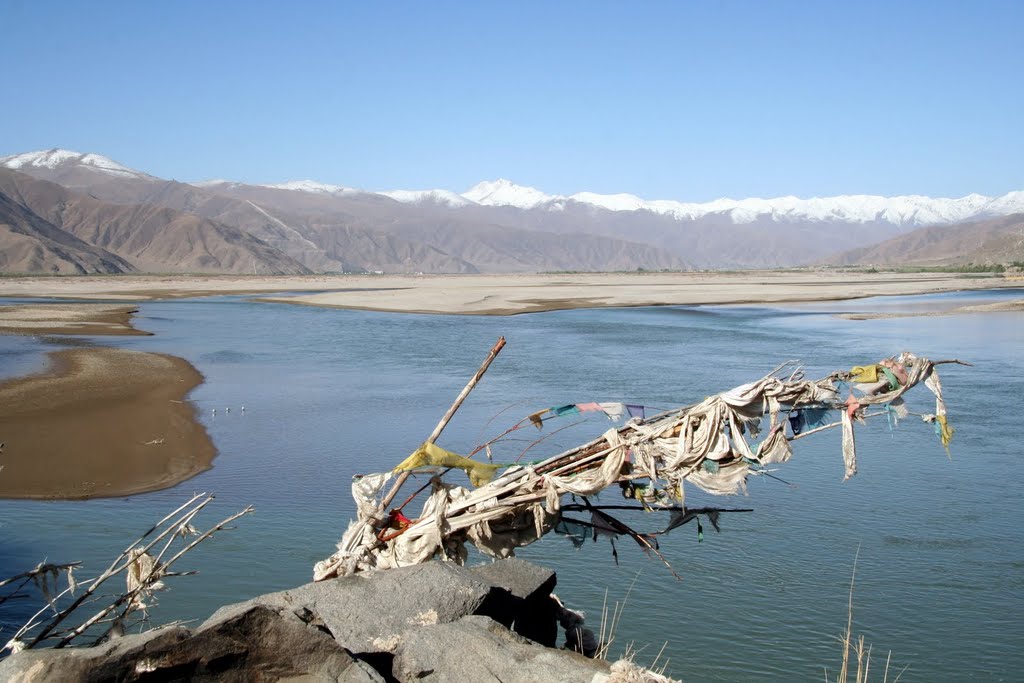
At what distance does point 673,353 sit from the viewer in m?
27.4

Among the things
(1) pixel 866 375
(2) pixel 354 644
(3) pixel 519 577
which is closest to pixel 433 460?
(3) pixel 519 577

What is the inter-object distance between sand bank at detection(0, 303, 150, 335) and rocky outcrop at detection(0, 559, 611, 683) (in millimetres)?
29733

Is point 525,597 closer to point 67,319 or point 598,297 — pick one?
point 67,319

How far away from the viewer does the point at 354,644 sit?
5.16m

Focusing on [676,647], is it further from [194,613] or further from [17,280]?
[17,280]

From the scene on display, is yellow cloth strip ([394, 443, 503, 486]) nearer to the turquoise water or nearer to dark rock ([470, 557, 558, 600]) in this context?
dark rock ([470, 557, 558, 600])

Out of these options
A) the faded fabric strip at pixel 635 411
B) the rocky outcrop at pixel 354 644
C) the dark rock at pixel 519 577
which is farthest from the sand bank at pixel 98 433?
the faded fabric strip at pixel 635 411

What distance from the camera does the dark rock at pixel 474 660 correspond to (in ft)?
15.7

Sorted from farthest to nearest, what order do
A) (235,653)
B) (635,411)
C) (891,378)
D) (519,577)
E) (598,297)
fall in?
(598,297), (519,577), (635,411), (891,378), (235,653)

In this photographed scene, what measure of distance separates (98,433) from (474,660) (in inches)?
497

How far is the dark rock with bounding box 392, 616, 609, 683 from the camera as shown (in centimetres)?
478

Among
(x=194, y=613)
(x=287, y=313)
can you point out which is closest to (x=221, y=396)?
(x=194, y=613)

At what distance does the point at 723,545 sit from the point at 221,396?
13021 millimetres

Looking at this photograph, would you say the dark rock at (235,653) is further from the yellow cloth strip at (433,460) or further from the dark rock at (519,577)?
the dark rock at (519,577)
